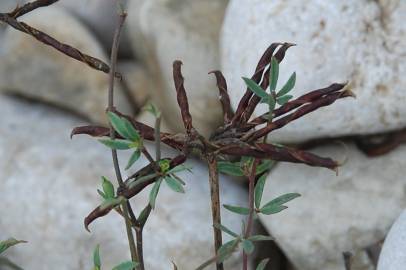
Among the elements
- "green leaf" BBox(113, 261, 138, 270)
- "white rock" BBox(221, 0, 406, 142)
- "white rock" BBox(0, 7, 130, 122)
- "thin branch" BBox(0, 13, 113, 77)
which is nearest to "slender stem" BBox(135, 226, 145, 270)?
"green leaf" BBox(113, 261, 138, 270)

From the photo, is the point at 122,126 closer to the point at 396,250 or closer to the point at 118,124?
the point at 118,124

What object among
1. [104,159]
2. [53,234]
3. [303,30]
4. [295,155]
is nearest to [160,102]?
[104,159]

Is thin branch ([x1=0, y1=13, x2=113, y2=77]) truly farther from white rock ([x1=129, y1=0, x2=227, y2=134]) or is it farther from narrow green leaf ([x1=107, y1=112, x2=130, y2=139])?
white rock ([x1=129, y1=0, x2=227, y2=134])

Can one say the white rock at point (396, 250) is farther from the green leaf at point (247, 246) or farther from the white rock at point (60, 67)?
the white rock at point (60, 67)

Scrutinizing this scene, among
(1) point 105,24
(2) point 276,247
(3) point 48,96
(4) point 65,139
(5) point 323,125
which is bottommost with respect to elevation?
(2) point 276,247

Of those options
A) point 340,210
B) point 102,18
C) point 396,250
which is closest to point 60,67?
point 102,18

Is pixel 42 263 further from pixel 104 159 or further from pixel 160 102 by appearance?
pixel 160 102
